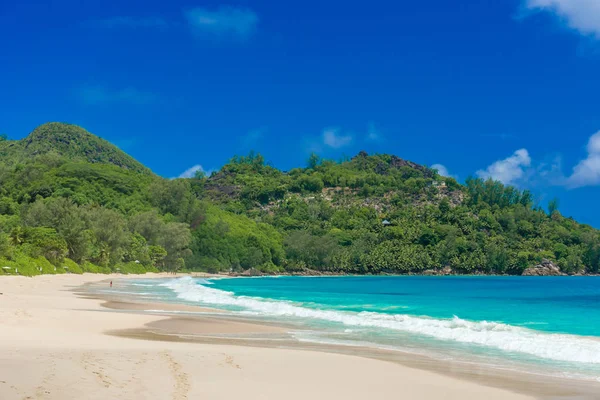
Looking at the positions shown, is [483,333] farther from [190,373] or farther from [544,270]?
[544,270]

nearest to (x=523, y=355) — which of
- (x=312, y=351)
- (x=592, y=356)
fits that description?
(x=592, y=356)

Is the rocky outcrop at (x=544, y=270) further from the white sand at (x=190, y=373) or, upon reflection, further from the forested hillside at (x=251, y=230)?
the white sand at (x=190, y=373)

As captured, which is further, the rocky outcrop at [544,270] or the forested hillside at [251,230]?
the rocky outcrop at [544,270]

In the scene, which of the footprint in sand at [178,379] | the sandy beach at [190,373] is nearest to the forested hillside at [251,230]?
the sandy beach at [190,373]

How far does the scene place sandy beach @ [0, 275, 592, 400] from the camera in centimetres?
934

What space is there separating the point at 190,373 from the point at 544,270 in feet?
558

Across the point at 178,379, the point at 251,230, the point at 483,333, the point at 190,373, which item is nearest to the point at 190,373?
the point at 190,373

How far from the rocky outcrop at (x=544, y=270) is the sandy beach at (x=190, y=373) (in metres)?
163

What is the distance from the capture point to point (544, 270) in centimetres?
16450

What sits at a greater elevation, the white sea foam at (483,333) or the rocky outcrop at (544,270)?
the rocky outcrop at (544,270)

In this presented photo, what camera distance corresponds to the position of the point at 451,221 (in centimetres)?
18238

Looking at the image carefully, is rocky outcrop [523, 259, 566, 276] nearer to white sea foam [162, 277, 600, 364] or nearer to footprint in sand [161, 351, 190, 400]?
white sea foam [162, 277, 600, 364]

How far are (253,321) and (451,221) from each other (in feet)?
542

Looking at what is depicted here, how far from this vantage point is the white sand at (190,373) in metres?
9.32
